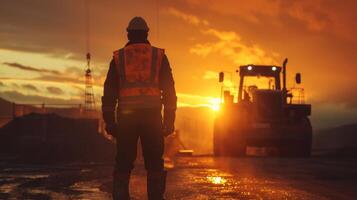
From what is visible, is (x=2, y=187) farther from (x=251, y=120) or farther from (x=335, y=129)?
(x=335, y=129)

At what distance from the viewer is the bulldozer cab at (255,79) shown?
972 inches

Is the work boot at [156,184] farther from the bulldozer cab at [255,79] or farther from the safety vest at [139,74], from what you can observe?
the bulldozer cab at [255,79]

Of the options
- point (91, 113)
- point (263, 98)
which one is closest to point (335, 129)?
point (91, 113)

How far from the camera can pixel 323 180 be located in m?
12.4

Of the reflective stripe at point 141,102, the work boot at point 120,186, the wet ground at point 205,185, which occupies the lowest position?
the wet ground at point 205,185

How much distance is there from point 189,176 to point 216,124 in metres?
12.4

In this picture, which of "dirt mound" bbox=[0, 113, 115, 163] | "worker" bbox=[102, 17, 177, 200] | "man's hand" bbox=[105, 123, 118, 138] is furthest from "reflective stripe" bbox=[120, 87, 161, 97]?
"dirt mound" bbox=[0, 113, 115, 163]

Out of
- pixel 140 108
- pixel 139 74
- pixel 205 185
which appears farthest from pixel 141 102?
pixel 205 185

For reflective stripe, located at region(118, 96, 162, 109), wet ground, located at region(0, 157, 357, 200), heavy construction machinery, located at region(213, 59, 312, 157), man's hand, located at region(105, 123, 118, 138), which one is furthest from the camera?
heavy construction machinery, located at region(213, 59, 312, 157)

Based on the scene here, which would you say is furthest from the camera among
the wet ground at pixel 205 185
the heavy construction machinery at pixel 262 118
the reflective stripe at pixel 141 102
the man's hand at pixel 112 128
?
the heavy construction machinery at pixel 262 118

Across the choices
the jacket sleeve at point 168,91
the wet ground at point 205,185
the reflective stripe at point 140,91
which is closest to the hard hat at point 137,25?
the jacket sleeve at point 168,91

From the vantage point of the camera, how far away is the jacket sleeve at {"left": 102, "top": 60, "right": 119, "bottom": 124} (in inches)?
278

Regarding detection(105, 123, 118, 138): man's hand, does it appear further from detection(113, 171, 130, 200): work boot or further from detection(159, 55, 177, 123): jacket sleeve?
detection(159, 55, 177, 123): jacket sleeve

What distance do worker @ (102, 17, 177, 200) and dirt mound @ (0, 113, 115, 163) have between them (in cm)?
1521
